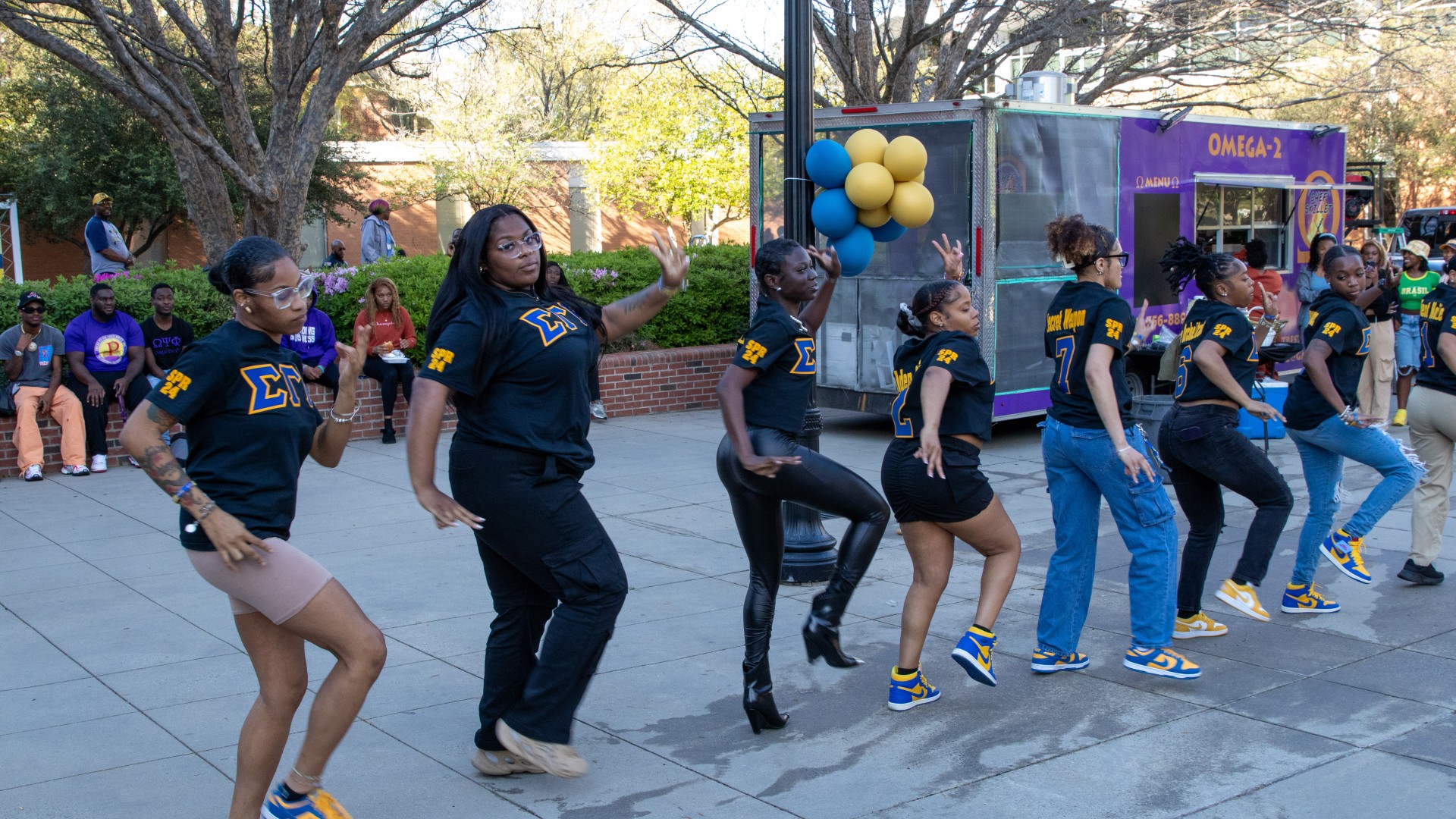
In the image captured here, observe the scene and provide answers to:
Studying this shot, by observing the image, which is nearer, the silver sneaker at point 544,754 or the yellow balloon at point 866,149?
the silver sneaker at point 544,754

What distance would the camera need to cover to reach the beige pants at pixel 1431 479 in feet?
20.6

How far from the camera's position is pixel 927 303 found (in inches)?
187

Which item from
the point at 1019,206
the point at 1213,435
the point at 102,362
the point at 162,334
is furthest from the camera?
the point at 1019,206

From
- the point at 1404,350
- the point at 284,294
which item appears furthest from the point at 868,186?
the point at 1404,350

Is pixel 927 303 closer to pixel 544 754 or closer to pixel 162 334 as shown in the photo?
pixel 544 754

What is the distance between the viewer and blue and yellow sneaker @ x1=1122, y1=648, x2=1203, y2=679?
5.00 metres

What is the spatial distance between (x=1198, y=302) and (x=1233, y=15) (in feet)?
40.4

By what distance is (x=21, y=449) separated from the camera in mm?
9742

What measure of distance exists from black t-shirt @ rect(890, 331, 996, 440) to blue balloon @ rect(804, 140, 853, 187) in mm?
2594

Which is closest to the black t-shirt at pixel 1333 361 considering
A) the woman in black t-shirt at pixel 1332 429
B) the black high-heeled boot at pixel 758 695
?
the woman in black t-shirt at pixel 1332 429

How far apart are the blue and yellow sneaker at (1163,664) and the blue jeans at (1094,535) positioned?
0.04 meters

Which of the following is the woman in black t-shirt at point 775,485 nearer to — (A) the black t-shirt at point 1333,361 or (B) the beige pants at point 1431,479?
(A) the black t-shirt at point 1333,361

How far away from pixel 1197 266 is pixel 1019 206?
5162 millimetres

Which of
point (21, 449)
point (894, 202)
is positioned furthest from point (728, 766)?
point (21, 449)
